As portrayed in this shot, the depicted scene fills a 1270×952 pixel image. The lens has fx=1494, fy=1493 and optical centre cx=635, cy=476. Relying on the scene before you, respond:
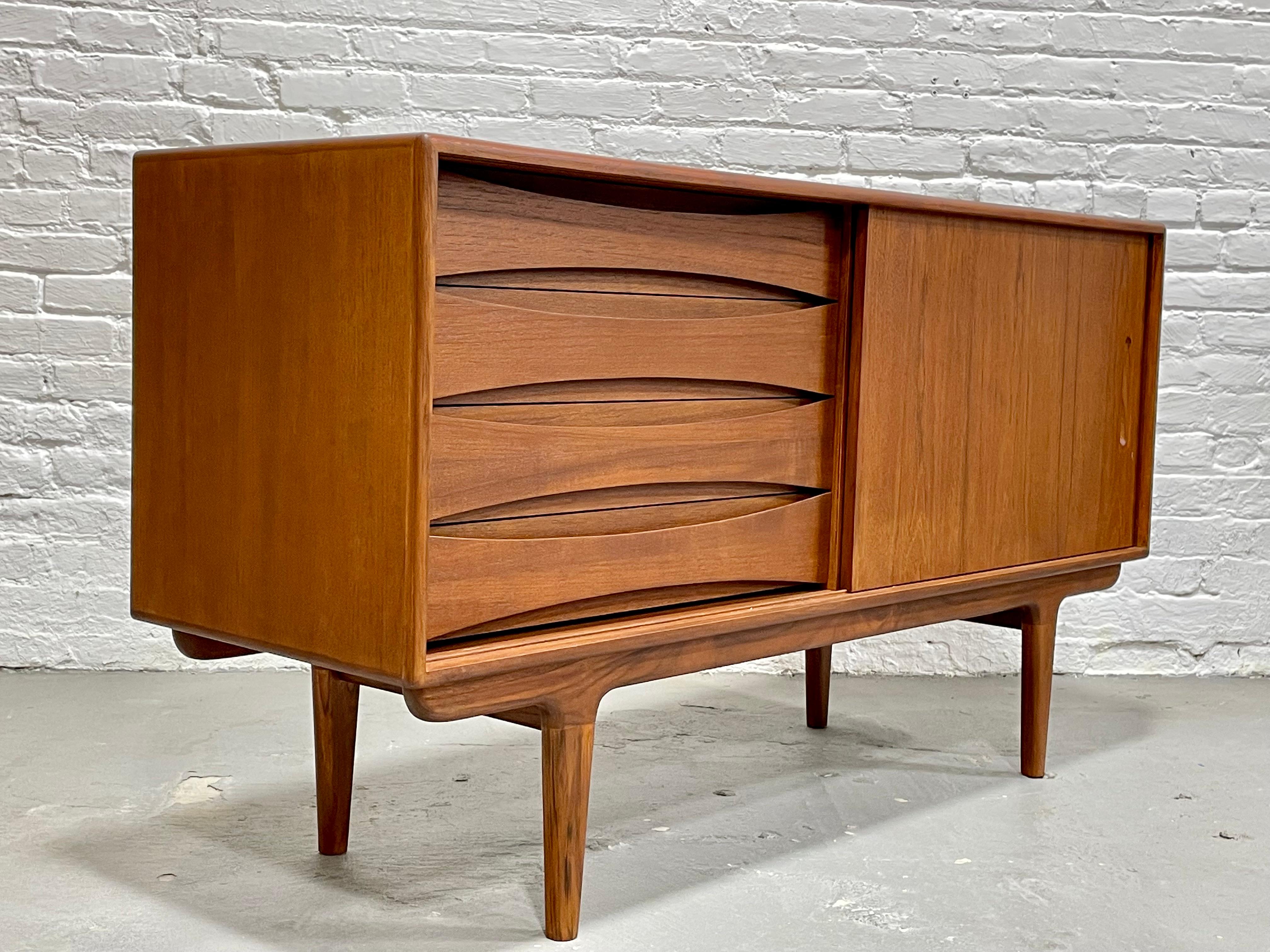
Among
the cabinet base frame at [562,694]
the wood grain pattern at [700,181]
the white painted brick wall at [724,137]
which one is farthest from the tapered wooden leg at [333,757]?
the white painted brick wall at [724,137]

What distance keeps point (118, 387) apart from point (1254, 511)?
245cm

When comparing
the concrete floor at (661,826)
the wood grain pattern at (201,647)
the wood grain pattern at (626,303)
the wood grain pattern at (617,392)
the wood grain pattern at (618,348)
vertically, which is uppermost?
the wood grain pattern at (626,303)

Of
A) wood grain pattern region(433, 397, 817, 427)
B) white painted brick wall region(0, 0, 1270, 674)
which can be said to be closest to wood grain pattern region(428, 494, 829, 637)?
wood grain pattern region(433, 397, 817, 427)

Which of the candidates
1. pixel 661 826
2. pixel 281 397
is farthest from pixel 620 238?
pixel 661 826

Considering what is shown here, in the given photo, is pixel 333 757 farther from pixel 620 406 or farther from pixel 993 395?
pixel 993 395

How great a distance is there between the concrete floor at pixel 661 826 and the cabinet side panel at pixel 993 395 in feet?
1.33

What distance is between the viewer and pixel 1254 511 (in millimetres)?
3316

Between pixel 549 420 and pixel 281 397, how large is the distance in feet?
0.94

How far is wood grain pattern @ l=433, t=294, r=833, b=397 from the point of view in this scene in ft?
5.01

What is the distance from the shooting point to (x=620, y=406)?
1.71 metres

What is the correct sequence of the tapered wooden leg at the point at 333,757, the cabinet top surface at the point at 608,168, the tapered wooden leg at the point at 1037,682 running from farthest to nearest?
the tapered wooden leg at the point at 1037,682, the tapered wooden leg at the point at 333,757, the cabinet top surface at the point at 608,168

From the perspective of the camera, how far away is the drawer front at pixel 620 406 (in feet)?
5.06

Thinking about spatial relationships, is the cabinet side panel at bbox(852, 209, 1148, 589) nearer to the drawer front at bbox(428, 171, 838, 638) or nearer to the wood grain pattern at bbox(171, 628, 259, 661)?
the drawer front at bbox(428, 171, 838, 638)

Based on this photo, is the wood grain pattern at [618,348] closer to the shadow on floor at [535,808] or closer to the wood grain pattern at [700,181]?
the wood grain pattern at [700,181]
